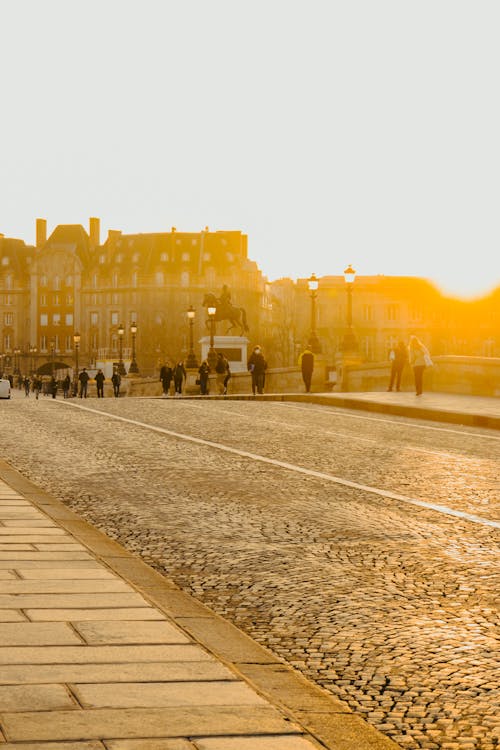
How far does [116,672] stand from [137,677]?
0.35ft

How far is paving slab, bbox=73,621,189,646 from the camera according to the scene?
512cm

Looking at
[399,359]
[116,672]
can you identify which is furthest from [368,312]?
[116,672]

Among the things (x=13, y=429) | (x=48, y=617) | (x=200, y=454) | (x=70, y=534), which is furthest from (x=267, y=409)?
(x=48, y=617)

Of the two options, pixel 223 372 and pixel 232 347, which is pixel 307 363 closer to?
pixel 223 372

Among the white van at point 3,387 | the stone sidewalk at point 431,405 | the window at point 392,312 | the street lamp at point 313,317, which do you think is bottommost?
the white van at point 3,387

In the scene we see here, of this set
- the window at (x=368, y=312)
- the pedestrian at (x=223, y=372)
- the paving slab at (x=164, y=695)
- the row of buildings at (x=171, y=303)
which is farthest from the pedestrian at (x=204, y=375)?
the window at (x=368, y=312)

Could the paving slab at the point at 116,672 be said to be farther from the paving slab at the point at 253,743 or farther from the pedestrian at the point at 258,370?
the pedestrian at the point at 258,370

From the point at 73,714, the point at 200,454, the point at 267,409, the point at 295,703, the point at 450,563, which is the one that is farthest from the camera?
the point at 267,409

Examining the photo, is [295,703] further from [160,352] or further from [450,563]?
[160,352]

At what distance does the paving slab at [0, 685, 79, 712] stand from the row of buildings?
130724 mm

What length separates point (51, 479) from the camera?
12664 mm

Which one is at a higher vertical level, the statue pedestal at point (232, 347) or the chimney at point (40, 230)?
the chimney at point (40, 230)

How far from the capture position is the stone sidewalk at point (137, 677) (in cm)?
380

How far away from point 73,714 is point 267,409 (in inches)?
915
